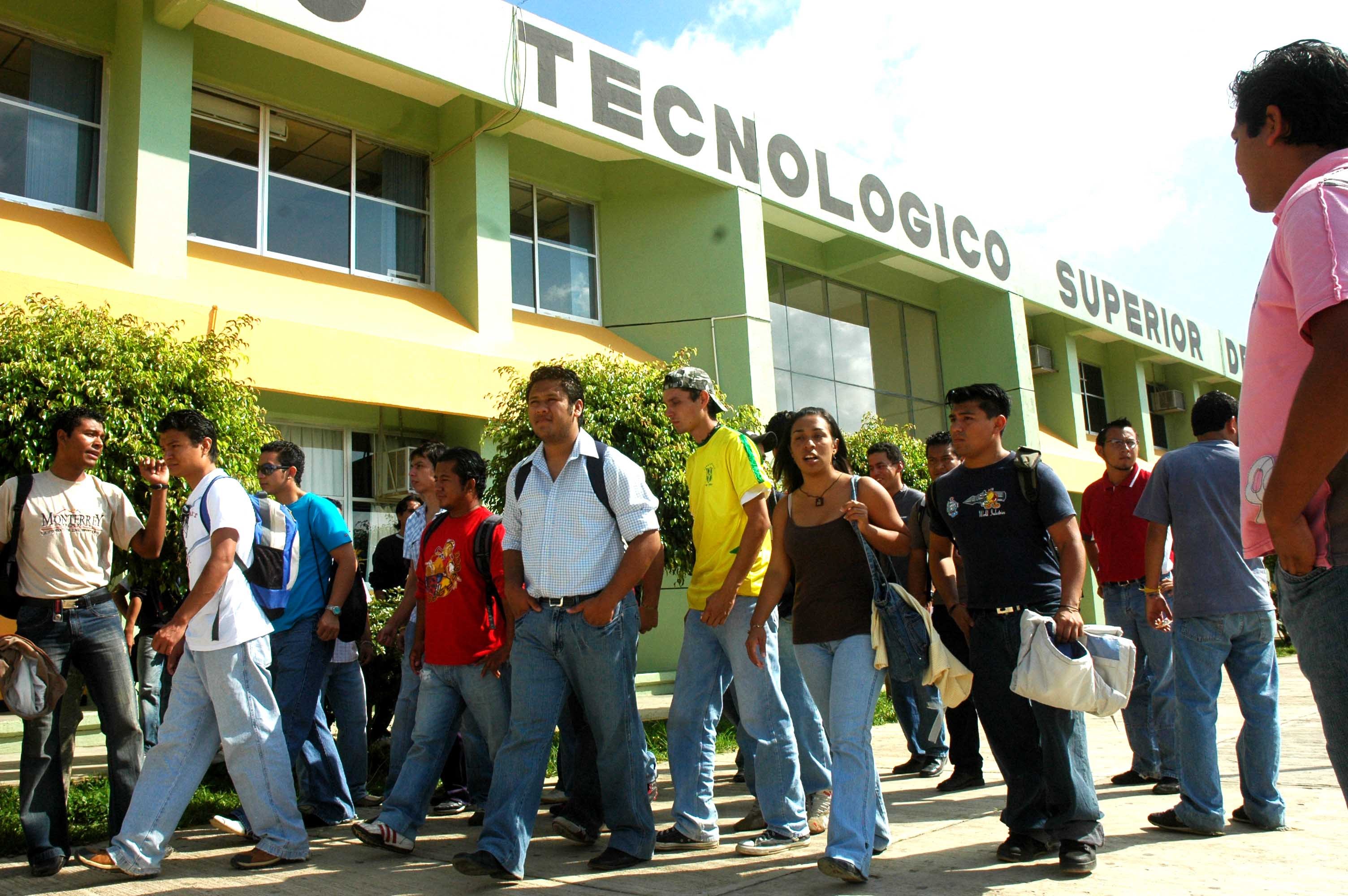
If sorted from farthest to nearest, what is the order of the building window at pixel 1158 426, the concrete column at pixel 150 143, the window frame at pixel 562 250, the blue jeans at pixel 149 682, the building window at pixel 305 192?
the building window at pixel 1158 426, the window frame at pixel 562 250, the building window at pixel 305 192, the concrete column at pixel 150 143, the blue jeans at pixel 149 682

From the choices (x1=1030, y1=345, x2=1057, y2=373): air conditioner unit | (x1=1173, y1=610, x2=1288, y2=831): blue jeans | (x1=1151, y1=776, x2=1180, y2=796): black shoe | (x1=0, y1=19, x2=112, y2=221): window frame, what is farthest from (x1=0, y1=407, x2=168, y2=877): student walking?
(x1=1030, y1=345, x2=1057, y2=373): air conditioner unit

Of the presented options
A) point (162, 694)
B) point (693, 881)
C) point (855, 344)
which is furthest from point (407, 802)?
point (855, 344)

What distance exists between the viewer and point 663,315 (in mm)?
13586

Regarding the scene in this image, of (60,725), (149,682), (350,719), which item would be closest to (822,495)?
(350,719)

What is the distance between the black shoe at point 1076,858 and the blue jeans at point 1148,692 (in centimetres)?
163

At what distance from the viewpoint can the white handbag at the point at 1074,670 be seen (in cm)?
376

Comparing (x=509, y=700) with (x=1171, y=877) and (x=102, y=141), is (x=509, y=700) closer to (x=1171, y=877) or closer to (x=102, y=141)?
(x=1171, y=877)

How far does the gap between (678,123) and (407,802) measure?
10.5m

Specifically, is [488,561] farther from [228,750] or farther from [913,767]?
[913,767]

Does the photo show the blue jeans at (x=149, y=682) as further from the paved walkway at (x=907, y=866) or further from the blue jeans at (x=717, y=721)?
the blue jeans at (x=717, y=721)

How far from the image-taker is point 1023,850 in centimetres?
393

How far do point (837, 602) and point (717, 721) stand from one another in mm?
954

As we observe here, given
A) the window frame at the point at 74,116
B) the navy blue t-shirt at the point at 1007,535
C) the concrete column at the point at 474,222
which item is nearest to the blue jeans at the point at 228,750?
the navy blue t-shirt at the point at 1007,535

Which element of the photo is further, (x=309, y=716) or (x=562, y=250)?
(x=562, y=250)
